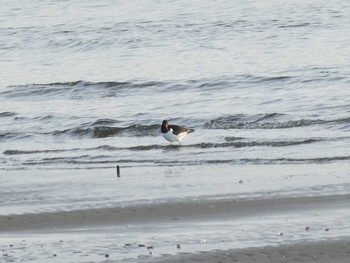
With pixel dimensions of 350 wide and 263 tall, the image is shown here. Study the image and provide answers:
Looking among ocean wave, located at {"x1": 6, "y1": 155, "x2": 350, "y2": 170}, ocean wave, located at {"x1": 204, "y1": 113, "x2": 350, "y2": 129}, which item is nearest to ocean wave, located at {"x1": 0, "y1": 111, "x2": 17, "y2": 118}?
ocean wave, located at {"x1": 204, "y1": 113, "x2": 350, "y2": 129}

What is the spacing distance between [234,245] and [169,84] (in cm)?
1533

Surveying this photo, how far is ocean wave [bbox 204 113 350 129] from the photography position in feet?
59.6

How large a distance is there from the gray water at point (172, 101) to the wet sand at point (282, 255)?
254 cm

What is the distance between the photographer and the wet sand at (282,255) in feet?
27.5

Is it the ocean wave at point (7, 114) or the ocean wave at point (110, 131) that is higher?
the ocean wave at point (110, 131)

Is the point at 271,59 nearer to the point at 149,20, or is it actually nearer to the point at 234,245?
the point at 149,20

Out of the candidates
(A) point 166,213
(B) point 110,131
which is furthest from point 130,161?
(A) point 166,213

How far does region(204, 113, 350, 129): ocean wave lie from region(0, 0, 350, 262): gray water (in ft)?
0.12

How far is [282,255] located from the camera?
336 inches

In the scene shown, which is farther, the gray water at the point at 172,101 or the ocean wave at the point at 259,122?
the ocean wave at the point at 259,122

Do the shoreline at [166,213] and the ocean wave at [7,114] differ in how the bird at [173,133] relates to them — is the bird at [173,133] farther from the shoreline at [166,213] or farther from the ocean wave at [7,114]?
the ocean wave at [7,114]

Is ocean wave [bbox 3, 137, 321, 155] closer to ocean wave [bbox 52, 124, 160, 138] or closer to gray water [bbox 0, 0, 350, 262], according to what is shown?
gray water [bbox 0, 0, 350, 262]

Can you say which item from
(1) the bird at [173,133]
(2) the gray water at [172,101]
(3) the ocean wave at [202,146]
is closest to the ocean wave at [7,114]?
(2) the gray water at [172,101]

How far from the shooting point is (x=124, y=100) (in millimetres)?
23547
